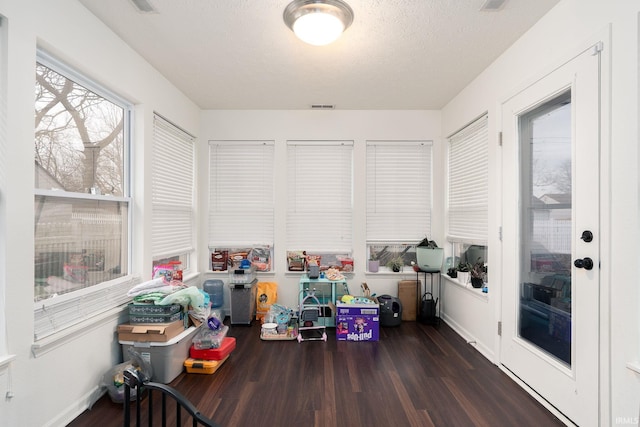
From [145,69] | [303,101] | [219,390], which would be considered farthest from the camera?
[303,101]

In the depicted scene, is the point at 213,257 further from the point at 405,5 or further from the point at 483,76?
the point at 483,76

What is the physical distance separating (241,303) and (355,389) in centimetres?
185

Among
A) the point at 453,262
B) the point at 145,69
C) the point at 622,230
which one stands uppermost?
the point at 145,69

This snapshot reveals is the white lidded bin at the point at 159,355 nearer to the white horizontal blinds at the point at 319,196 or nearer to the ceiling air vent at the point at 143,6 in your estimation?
the white horizontal blinds at the point at 319,196

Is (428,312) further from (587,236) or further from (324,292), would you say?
(587,236)

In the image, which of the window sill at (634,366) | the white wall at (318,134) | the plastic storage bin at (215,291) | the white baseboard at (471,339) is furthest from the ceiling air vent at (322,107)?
the window sill at (634,366)

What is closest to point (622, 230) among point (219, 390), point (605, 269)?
point (605, 269)

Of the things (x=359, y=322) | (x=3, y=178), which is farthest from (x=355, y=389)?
(x=3, y=178)

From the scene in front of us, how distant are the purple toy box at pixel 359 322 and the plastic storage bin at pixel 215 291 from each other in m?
1.60

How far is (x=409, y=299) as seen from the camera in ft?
12.6

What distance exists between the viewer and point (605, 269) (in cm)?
166

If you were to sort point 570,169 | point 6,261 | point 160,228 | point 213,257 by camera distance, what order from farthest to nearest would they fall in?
point 213,257, point 160,228, point 570,169, point 6,261

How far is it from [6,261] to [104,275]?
2.82ft

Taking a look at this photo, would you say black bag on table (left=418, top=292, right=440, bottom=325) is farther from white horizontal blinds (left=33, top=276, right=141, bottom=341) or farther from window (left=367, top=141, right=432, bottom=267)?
white horizontal blinds (left=33, top=276, right=141, bottom=341)
